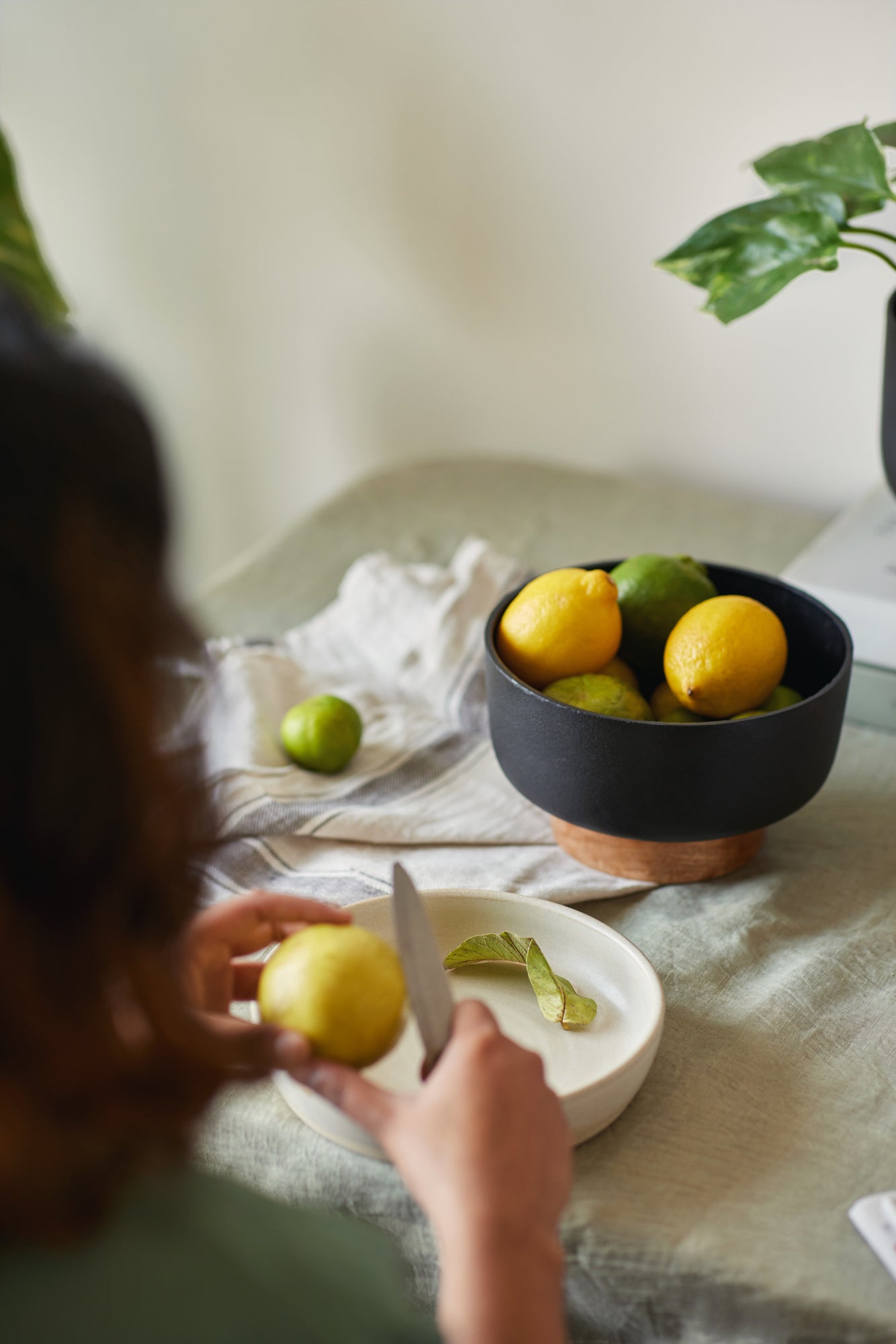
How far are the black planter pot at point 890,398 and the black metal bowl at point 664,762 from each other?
0.94 feet

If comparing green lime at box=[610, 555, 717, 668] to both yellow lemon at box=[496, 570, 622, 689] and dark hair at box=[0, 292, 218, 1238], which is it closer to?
yellow lemon at box=[496, 570, 622, 689]

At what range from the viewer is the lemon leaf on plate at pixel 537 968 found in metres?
0.62

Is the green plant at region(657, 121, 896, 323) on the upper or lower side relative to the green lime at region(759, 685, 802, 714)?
upper

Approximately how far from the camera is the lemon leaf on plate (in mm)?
624

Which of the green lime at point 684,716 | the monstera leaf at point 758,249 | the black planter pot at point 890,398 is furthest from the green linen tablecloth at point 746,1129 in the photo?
the monstera leaf at point 758,249

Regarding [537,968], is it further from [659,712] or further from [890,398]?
[890,398]

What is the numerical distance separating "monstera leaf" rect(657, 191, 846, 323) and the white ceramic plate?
1.72ft

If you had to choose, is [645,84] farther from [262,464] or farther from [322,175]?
[262,464]

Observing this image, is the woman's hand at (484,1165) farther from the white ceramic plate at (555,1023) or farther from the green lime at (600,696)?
the green lime at (600,696)

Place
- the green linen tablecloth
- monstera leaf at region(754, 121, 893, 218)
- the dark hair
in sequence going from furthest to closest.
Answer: monstera leaf at region(754, 121, 893, 218)
the green linen tablecloth
the dark hair

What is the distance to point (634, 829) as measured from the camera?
73 centimetres

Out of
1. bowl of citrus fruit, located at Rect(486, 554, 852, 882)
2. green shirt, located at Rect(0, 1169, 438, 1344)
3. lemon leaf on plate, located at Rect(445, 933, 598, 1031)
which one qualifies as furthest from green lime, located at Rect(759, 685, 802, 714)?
green shirt, located at Rect(0, 1169, 438, 1344)

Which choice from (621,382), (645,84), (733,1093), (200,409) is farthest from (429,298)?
(733,1093)

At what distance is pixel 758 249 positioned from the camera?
939mm
